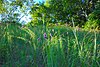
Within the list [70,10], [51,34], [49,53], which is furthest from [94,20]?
[49,53]

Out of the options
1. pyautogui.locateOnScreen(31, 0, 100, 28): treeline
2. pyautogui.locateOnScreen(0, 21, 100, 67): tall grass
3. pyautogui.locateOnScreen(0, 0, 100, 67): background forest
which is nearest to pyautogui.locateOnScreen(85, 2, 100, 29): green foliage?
pyautogui.locateOnScreen(0, 0, 100, 67): background forest

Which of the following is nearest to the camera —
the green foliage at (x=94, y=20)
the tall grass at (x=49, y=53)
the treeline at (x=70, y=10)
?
the tall grass at (x=49, y=53)

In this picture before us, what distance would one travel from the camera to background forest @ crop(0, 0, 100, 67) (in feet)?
8.37

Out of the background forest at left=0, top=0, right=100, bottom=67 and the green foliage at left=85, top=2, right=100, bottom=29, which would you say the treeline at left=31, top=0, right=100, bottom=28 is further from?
the green foliage at left=85, top=2, right=100, bottom=29

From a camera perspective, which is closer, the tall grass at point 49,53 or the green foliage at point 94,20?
the tall grass at point 49,53

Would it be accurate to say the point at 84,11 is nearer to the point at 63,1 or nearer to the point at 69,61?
the point at 63,1

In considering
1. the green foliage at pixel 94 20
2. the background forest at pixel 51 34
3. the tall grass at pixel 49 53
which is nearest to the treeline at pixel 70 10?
the background forest at pixel 51 34

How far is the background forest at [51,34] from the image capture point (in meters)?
2.55

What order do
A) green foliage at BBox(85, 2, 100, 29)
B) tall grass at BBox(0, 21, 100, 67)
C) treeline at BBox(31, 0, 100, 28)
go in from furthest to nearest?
1. treeline at BBox(31, 0, 100, 28)
2. green foliage at BBox(85, 2, 100, 29)
3. tall grass at BBox(0, 21, 100, 67)

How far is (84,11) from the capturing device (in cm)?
3028

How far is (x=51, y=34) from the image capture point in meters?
4.62

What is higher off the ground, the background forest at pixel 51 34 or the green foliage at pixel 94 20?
the background forest at pixel 51 34

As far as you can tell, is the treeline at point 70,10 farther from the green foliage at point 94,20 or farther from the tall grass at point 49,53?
the tall grass at point 49,53

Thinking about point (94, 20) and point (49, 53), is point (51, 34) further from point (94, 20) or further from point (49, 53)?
point (94, 20)
